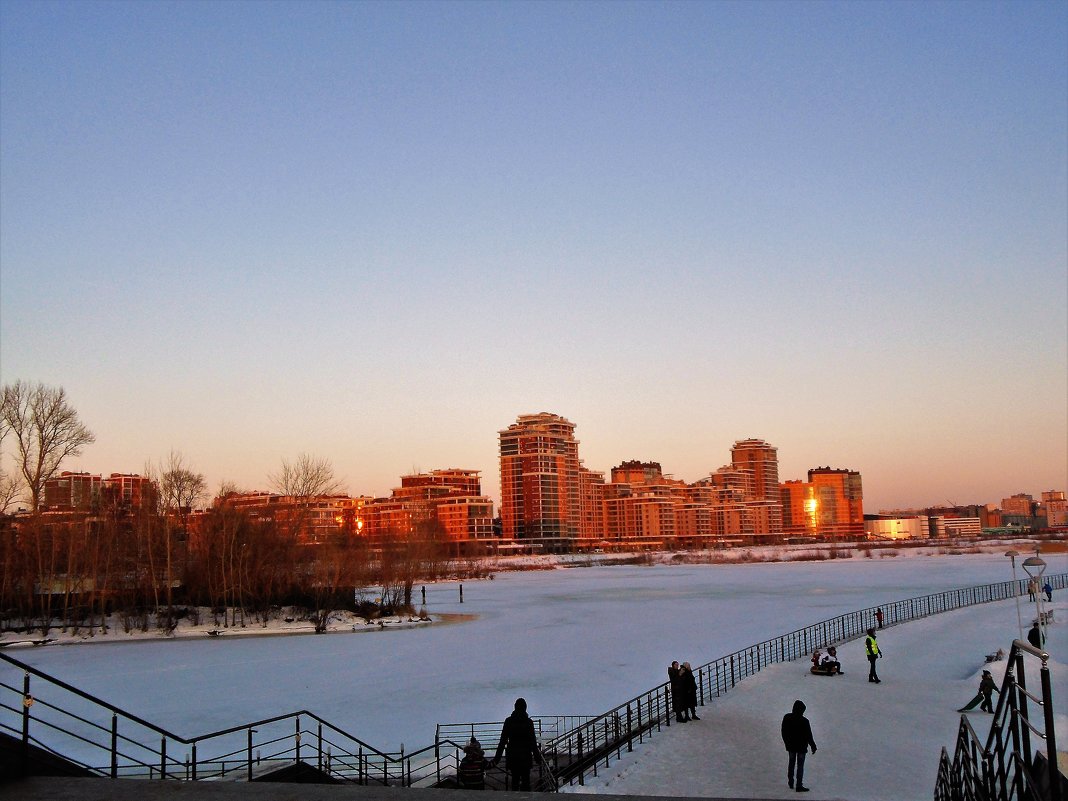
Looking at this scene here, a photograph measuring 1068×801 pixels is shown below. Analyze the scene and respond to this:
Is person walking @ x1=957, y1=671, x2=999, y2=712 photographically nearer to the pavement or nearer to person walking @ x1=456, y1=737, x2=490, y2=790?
person walking @ x1=456, y1=737, x2=490, y2=790

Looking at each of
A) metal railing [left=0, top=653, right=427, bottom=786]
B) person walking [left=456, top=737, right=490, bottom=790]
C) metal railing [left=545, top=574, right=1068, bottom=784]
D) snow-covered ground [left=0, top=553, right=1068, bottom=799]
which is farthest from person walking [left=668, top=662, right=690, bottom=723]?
person walking [left=456, top=737, right=490, bottom=790]

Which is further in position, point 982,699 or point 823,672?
point 823,672

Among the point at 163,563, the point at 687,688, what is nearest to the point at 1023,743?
the point at 687,688

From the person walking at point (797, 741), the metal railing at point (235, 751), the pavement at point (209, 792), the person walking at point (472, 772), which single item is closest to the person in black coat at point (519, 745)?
the person walking at point (472, 772)

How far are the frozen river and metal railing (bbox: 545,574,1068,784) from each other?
4.92 ft

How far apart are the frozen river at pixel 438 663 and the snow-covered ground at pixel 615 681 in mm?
110

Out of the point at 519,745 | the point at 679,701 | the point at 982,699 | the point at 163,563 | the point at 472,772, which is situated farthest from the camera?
the point at 163,563

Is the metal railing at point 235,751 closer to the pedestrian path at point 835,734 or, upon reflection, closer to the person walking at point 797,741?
the pedestrian path at point 835,734

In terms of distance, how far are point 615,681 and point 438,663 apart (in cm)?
846

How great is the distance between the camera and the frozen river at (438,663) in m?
23.2

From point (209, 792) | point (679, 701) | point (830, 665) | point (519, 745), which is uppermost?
point (209, 792)

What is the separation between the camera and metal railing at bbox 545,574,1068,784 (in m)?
16.1

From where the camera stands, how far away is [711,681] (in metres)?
26.2

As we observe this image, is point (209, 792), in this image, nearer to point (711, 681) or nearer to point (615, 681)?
point (615, 681)
